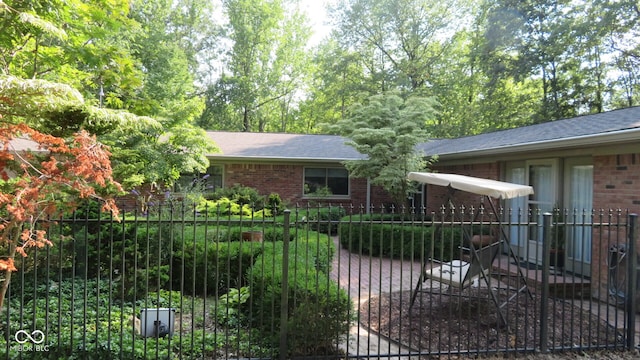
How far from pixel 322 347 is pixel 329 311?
444mm

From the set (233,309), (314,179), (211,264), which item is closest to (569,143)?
(233,309)

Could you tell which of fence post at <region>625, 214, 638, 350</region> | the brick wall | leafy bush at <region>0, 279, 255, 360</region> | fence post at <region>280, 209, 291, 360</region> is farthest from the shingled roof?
leafy bush at <region>0, 279, 255, 360</region>

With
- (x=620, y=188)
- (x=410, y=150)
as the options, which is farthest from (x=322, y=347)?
(x=410, y=150)

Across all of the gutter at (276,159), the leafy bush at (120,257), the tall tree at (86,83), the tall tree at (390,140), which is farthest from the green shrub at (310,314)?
the gutter at (276,159)

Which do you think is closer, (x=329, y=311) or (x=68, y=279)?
(x=329, y=311)

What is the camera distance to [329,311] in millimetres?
4105

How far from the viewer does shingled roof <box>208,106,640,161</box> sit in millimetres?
6539

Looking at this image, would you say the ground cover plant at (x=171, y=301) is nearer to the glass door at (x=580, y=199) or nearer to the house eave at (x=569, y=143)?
the house eave at (x=569, y=143)

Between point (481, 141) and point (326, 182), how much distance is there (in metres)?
6.37

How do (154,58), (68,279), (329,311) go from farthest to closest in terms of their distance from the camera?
(154,58) < (68,279) < (329,311)

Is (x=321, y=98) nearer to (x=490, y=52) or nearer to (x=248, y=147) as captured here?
(x=490, y=52)

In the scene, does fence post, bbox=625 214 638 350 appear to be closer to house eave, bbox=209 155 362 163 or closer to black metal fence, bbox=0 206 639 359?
black metal fence, bbox=0 206 639 359

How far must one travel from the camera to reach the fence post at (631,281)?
14.7 ft

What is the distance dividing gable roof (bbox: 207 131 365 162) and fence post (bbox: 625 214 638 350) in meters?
9.69
